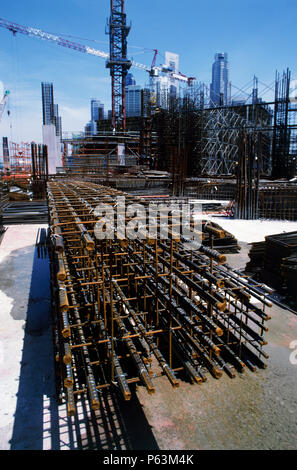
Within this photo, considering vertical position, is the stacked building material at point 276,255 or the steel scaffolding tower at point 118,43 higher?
the steel scaffolding tower at point 118,43

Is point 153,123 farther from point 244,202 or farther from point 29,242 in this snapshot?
point 29,242

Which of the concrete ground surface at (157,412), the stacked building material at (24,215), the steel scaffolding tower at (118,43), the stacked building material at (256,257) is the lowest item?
the concrete ground surface at (157,412)

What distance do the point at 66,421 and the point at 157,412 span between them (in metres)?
1.16

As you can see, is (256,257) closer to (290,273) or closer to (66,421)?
(290,273)

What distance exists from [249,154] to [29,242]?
44.5 feet

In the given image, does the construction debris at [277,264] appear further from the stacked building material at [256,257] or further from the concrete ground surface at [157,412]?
the concrete ground surface at [157,412]

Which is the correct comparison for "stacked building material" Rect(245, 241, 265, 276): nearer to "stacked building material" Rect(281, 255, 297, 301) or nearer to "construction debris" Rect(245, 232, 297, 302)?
"construction debris" Rect(245, 232, 297, 302)

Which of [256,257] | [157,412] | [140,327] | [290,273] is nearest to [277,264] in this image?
[290,273]

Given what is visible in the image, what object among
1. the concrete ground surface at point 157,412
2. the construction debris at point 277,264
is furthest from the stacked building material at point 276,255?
the concrete ground surface at point 157,412

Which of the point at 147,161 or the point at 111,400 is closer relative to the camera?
the point at 111,400

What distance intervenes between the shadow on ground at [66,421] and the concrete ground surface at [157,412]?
0.04 ft

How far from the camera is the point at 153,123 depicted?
1746 inches

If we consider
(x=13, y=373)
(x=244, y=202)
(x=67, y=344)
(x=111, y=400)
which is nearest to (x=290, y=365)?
(x=111, y=400)

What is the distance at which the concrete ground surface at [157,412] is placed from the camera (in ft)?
12.2
